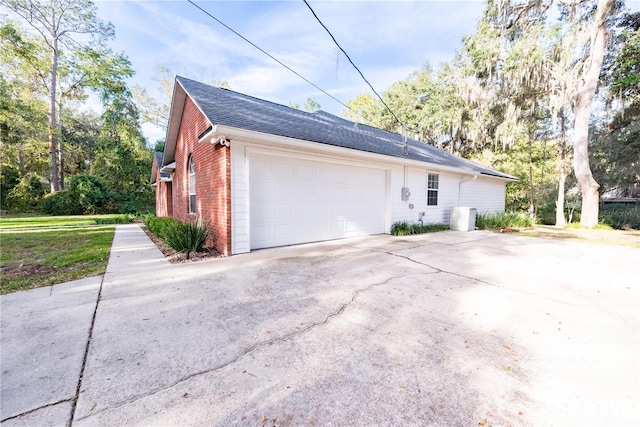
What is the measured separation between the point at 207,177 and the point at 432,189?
815 cm

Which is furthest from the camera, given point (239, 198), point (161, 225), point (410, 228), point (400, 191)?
point (400, 191)

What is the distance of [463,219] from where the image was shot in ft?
33.1

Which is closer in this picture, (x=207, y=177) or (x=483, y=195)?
(x=207, y=177)

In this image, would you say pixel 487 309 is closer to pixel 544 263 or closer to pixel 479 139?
pixel 544 263

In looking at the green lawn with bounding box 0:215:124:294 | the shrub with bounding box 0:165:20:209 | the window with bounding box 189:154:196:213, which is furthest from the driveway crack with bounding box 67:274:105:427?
the shrub with bounding box 0:165:20:209

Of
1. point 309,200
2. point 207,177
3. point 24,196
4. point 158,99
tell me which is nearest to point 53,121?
point 24,196

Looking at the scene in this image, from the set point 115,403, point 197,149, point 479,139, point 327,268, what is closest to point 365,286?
point 327,268

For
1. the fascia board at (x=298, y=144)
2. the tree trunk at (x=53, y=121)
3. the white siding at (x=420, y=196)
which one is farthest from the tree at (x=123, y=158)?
the white siding at (x=420, y=196)

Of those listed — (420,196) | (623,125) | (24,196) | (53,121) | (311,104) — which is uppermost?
(311,104)

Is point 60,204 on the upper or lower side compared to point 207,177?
lower

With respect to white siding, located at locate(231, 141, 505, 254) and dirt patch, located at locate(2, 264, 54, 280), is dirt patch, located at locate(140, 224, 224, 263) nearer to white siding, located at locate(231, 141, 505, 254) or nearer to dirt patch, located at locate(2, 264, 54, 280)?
white siding, located at locate(231, 141, 505, 254)

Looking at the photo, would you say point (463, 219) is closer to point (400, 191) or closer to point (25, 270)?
point (400, 191)

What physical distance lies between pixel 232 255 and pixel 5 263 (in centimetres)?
424

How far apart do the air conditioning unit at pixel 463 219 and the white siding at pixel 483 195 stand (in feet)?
5.37
